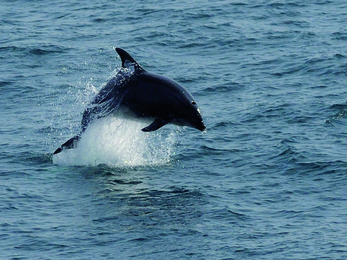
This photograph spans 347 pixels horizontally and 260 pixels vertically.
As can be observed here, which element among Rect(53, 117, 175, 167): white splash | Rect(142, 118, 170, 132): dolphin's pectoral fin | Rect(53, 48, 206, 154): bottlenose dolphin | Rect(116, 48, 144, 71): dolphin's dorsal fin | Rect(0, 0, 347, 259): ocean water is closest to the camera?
Rect(0, 0, 347, 259): ocean water

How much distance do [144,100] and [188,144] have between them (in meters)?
4.72

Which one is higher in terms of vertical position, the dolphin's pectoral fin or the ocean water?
the dolphin's pectoral fin

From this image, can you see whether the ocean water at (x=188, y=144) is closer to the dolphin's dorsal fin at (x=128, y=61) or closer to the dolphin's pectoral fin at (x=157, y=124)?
the dolphin's pectoral fin at (x=157, y=124)

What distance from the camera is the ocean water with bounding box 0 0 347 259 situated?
1809 centimetres

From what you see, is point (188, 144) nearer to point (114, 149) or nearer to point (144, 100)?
point (114, 149)

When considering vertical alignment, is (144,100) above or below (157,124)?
above

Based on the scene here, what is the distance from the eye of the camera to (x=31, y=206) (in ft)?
65.7

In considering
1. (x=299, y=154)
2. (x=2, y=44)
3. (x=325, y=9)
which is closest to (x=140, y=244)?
(x=299, y=154)

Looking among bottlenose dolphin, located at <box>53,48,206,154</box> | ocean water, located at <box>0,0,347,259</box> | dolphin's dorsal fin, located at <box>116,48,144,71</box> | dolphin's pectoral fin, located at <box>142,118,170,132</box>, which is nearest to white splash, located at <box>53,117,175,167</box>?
ocean water, located at <box>0,0,347,259</box>

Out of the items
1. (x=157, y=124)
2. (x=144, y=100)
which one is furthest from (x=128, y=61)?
(x=157, y=124)

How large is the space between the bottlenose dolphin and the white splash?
914mm

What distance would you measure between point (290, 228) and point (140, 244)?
11.1ft

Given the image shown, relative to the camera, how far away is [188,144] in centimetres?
2530

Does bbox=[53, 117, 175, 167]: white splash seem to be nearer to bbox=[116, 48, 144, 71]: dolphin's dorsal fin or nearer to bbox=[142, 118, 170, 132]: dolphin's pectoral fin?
bbox=[116, 48, 144, 71]: dolphin's dorsal fin
